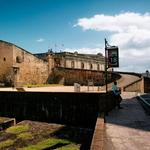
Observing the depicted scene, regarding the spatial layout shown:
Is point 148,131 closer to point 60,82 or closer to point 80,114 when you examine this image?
point 80,114

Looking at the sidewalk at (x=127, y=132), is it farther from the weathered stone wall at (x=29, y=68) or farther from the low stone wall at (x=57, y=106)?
the weathered stone wall at (x=29, y=68)

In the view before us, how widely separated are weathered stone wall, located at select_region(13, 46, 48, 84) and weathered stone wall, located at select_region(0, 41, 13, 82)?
0.63m

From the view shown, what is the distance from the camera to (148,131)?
8758 millimetres

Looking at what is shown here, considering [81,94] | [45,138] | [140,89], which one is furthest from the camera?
[140,89]

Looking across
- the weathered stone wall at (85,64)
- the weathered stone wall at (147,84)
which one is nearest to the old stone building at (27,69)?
the weathered stone wall at (147,84)

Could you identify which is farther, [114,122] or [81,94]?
[81,94]

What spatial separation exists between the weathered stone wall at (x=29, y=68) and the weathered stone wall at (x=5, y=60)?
63 cm

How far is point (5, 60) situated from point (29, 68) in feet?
13.4

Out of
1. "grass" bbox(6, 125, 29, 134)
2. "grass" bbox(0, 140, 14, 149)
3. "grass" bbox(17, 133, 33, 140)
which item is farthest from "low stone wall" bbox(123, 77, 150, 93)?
"grass" bbox(0, 140, 14, 149)

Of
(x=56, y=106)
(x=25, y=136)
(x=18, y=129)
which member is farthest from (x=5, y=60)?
(x=25, y=136)

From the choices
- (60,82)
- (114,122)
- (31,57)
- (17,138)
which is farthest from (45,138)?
(60,82)

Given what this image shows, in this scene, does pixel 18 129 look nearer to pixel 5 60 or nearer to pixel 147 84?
pixel 5 60

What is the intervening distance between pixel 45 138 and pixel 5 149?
1.97 metres

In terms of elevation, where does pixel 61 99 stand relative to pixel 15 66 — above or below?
below
